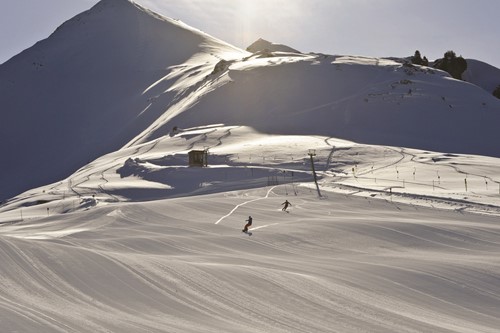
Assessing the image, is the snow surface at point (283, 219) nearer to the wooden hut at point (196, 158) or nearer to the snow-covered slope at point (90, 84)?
the wooden hut at point (196, 158)

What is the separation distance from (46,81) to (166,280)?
140m

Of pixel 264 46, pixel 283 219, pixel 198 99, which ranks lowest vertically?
pixel 283 219

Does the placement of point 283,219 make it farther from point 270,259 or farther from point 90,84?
point 90,84

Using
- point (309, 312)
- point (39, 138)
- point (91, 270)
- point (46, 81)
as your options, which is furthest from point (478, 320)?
point (46, 81)

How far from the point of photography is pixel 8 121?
401 feet

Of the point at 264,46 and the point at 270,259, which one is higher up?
the point at 264,46

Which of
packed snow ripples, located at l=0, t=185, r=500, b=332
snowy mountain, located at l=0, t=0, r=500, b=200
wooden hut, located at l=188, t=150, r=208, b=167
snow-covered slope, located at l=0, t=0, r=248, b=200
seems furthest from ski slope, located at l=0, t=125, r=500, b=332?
snow-covered slope, located at l=0, t=0, r=248, b=200

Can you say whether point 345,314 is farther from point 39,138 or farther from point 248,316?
point 39,138

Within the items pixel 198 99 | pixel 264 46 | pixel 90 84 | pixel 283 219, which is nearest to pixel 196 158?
pixel 283 219

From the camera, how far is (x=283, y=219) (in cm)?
2641

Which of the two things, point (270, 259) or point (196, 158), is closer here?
point (270, 259)

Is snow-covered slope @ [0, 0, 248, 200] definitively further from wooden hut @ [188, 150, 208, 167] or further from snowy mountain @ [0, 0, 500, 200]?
wooden hut @ [188, 150, 208, 167]

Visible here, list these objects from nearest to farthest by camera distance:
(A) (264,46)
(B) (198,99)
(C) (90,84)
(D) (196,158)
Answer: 1. (D) (196,158)
2. (B) (198,99)
3. (C) (90,84)
4. (A) (264,46)

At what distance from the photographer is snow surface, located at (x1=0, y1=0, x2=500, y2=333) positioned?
37.4 ft
